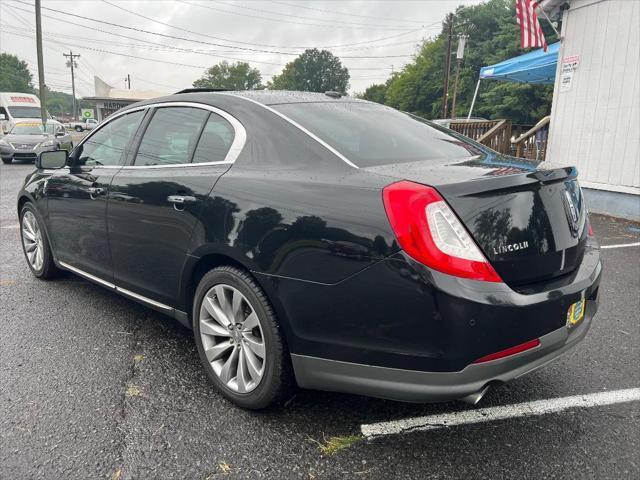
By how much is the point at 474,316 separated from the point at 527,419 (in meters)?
0.95

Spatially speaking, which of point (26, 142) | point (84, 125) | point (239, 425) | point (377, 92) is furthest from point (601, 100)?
point (377, 92)

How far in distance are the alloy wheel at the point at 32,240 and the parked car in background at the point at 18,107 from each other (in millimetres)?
23250

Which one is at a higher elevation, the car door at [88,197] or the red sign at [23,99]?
the red sign at [23,99]

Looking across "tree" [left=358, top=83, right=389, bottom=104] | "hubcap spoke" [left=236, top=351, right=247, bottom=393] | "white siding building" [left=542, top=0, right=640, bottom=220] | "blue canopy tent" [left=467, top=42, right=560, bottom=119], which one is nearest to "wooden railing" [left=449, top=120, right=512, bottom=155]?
"blue canopy tent" [left=467, top=42, right=560, bottom=119]

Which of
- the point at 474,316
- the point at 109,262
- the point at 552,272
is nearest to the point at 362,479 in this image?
the point at 474,316

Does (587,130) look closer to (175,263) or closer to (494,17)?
(175,263)

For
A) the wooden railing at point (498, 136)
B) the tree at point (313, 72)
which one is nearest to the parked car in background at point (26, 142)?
the wooden railing at point (498, 136)

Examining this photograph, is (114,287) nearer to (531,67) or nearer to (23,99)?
(531,67)

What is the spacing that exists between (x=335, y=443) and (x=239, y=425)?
0.47 metres

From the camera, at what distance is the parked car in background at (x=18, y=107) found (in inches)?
991

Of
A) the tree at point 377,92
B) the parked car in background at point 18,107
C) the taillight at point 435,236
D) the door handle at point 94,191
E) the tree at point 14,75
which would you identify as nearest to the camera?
the taillight at point 435,236

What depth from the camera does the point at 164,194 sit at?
2889 mm

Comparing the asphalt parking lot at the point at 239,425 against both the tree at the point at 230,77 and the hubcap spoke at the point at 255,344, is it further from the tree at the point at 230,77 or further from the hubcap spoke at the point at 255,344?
the tree at the point at 230,77

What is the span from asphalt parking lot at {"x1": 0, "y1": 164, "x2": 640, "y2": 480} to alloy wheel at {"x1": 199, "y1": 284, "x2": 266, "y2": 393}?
173 mm
